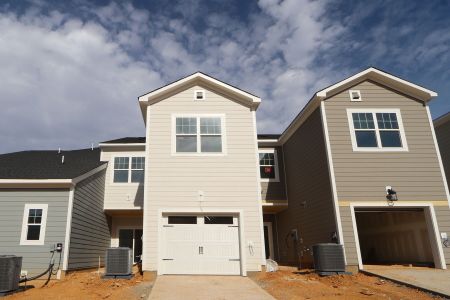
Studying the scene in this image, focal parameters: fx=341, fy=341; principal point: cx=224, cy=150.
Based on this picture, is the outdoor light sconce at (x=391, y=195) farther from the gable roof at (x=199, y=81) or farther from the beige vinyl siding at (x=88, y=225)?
the beige vinyl siding at (x=88, y=225)

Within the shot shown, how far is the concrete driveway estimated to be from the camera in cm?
Answer: 862

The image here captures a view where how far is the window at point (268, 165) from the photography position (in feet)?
59.5

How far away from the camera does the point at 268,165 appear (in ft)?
60.3

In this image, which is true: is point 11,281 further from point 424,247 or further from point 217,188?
point 424,247

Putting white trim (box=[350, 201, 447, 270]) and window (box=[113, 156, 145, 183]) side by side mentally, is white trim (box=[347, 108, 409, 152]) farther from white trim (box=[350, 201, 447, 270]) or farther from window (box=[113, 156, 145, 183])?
window (box=[113, 156, 145, 183])

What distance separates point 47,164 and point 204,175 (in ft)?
25.4

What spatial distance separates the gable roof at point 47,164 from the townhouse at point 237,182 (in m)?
0.12

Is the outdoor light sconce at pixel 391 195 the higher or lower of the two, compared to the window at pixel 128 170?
lower

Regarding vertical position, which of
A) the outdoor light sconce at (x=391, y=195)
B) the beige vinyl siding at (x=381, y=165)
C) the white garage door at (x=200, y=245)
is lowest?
the white garage door at (x=200, y=245)

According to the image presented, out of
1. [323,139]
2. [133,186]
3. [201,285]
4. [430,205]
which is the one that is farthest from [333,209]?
[133,186]

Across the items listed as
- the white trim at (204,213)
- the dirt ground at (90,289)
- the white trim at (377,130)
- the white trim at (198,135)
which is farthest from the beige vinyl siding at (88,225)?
the white trim at (377,130)

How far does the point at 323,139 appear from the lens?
13672mm

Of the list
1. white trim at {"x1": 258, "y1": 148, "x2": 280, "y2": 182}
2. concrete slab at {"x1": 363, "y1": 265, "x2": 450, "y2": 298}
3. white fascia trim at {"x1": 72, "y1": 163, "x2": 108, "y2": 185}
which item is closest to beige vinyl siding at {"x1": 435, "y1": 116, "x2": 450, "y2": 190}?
concrete slab at {"x1": 363, "y1": 265, "x2": 450, "y2": 298}

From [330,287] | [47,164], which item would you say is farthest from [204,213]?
[47,164]
